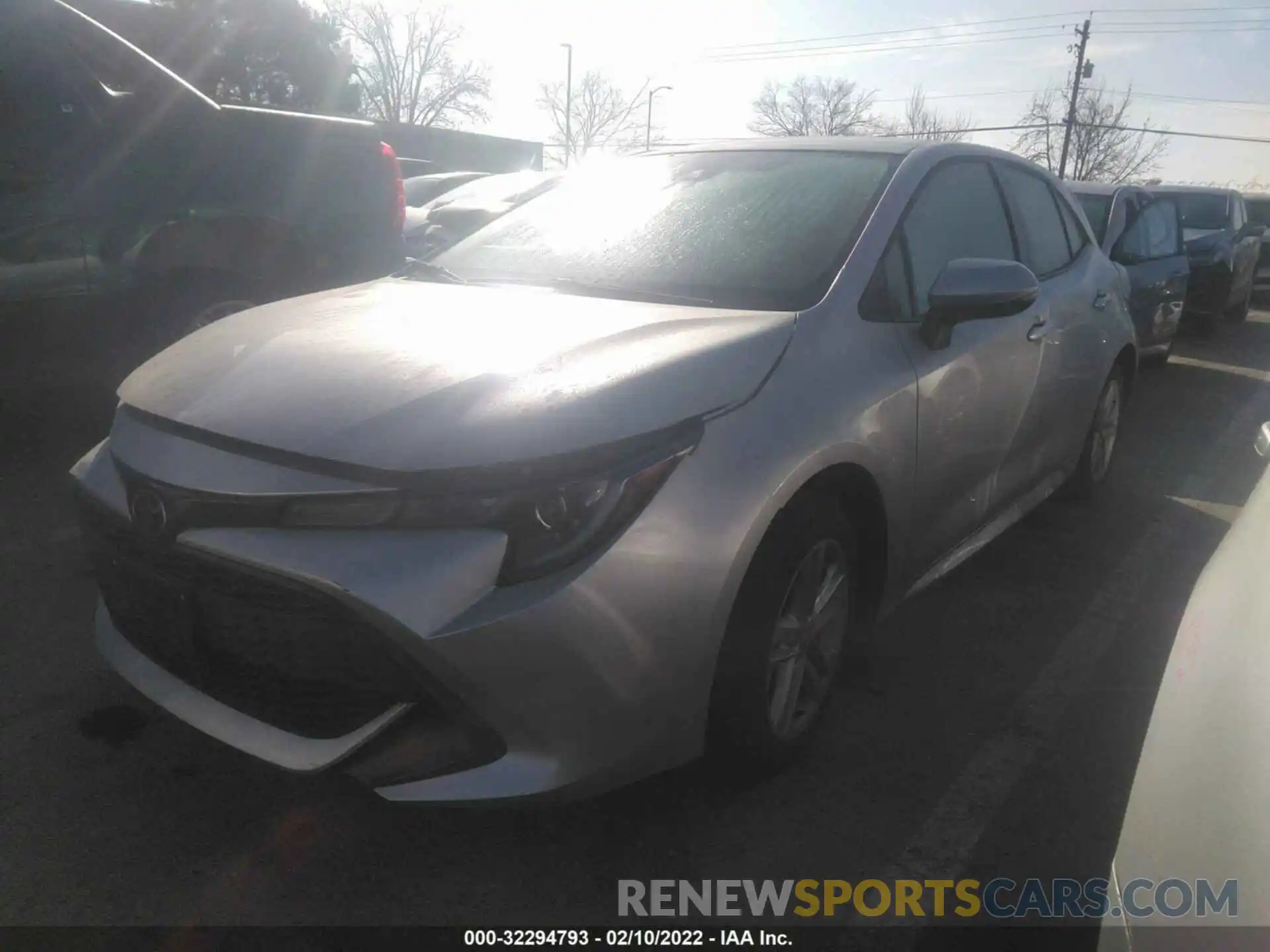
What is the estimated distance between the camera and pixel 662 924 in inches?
84.8

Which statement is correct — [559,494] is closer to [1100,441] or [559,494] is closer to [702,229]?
[702,229]

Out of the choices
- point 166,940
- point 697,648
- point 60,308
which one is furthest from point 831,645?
point 60,308

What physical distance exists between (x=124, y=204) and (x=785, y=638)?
3460 millimetres

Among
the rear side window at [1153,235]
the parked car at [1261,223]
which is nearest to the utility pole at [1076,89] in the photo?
the parked car at [1261,223]

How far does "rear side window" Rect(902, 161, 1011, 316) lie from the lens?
3.03m

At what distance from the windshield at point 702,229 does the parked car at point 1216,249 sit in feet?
23.8

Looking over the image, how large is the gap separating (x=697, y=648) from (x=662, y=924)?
1.93ft

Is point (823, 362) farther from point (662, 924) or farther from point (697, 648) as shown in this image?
point (662, 924)

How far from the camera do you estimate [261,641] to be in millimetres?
1992

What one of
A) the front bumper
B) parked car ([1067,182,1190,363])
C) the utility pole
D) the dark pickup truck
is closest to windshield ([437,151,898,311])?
the front bumper

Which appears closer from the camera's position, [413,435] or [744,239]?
[413,435]

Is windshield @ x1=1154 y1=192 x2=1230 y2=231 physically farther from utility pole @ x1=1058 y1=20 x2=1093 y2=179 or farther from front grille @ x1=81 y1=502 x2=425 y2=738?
utility pole @ x1=1058 y1=20 x2=1093 y2=179

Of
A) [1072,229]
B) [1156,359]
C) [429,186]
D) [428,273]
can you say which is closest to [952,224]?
[1072,229]

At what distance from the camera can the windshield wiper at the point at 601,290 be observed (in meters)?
2.76
